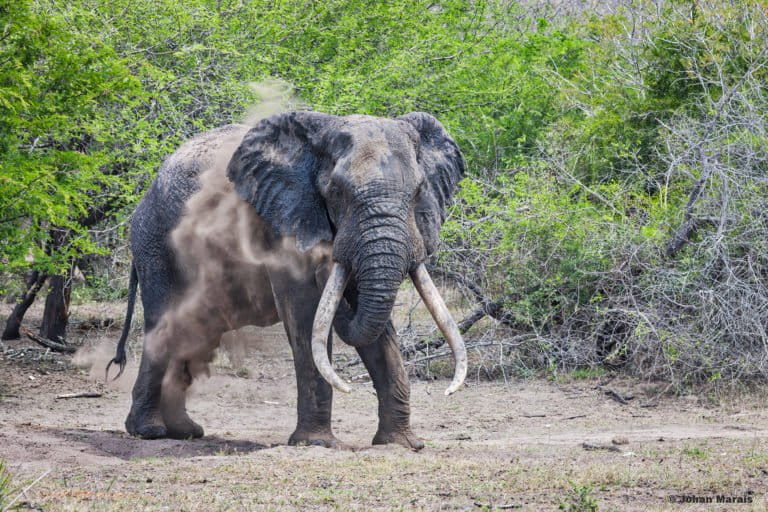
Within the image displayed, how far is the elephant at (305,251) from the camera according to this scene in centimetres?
755

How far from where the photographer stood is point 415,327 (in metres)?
14.4

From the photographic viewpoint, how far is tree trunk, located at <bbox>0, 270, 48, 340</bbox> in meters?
14.4

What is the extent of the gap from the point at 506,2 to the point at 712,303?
1021cm

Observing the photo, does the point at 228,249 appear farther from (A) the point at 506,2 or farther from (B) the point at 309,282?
(A) the point at 506,2

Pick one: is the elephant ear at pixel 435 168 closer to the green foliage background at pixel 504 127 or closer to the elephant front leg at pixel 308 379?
the elephant front leg at pixel 308 379

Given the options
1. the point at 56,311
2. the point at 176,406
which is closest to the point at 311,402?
the point at 176,406

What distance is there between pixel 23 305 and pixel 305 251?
766 centimetres

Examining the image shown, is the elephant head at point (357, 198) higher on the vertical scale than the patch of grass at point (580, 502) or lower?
higher

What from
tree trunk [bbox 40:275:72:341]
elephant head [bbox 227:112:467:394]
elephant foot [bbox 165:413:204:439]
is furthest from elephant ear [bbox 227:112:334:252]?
tree trunk [bbox 40:275:72:341]

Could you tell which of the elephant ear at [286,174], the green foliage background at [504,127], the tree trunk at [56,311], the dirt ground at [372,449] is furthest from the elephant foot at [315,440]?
the tree trunk at [56,311]

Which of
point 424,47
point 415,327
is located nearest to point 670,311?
point 415,327

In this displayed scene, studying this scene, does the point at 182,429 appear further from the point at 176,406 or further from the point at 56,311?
the point at 56,311

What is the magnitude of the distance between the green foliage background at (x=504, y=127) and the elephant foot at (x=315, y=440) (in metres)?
3.82

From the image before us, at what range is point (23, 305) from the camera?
14516 mm
